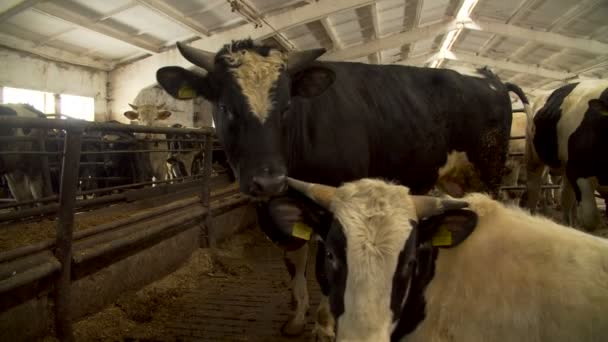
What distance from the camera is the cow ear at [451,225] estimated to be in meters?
2.03

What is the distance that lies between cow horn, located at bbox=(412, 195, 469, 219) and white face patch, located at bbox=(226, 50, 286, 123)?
1.31 metres

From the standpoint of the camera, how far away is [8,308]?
2525 mm

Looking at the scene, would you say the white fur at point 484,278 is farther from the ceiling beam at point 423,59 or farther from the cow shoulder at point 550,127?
the ceiling beam at point 423,59

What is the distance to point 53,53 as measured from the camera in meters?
10.4

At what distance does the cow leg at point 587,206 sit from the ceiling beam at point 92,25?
28.6ft

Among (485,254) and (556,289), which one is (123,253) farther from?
(556,289)

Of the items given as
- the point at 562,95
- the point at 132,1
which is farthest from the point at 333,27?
the point at 562,95

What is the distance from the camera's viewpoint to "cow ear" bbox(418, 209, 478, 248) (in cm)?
203

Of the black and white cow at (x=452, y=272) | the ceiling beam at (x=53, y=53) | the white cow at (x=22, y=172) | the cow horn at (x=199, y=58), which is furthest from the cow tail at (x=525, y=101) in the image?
the ceiling beam at (x=53, y=53)

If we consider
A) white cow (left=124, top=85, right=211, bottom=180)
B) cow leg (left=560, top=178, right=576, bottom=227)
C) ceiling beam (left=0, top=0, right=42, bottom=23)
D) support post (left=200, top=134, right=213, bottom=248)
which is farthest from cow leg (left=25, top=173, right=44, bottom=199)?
cow leg (left=560, top=178, right=576, bottom=227)

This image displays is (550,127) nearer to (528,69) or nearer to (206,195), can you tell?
(206,195)

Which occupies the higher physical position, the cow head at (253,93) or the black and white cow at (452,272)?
the cow head at (253,93)

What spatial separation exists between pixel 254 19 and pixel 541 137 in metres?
6.69

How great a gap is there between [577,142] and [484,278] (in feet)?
11.4
